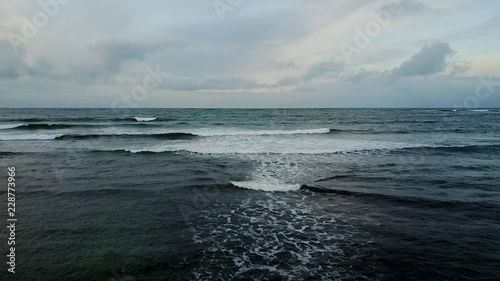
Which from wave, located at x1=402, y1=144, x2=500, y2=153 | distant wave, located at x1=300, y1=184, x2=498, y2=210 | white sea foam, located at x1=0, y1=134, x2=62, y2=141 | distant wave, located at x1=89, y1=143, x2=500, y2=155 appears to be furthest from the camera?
white sea foam, located at x1=0, y1=134, x2=62, y2=141

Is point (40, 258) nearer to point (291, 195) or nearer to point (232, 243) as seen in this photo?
point (232, 243)

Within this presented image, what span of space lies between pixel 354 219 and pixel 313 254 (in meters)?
2.89

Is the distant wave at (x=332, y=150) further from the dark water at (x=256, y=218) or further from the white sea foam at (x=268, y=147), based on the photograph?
the dark water at (x=256, y=218)

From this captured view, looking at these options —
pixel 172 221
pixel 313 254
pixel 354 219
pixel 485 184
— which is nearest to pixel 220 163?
pixel 172 221

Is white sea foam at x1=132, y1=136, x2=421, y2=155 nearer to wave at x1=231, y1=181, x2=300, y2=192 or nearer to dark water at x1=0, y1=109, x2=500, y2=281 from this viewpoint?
dark water at x1=0, y1=109, x2=500, y2=281

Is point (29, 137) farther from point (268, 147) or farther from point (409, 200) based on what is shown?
point (409, 200)

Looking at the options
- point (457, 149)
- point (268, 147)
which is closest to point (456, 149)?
point (457, 149)

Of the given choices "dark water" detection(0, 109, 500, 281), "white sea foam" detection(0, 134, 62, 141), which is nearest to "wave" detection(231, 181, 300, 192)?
"dark water" detection(0, 109, 500, 281)

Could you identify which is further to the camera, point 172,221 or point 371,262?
point 172,221

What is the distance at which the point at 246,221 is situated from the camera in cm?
993

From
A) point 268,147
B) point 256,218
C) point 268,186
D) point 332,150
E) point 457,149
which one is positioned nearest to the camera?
point 256,218

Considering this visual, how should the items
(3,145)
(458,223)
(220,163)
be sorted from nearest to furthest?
(458,223) < (220,163) < (3,145)

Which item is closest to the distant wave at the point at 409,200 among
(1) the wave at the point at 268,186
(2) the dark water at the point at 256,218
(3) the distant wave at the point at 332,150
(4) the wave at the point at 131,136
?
(2) the dark water at the point at 256,218

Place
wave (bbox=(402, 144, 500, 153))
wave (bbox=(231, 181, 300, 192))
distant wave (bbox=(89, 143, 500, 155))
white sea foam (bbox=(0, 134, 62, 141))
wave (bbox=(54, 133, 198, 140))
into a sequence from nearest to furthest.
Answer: wave (bbox=(231, 181, 300, 192)) → distant wave (bbox=(89, 143, 500, 155)) → wave (bbox=(402, 144, 500, 153)) → white sea foam (bbox=(0, 134, 62, 141)) → wave (bbox=(54, 133, 198, 140))
